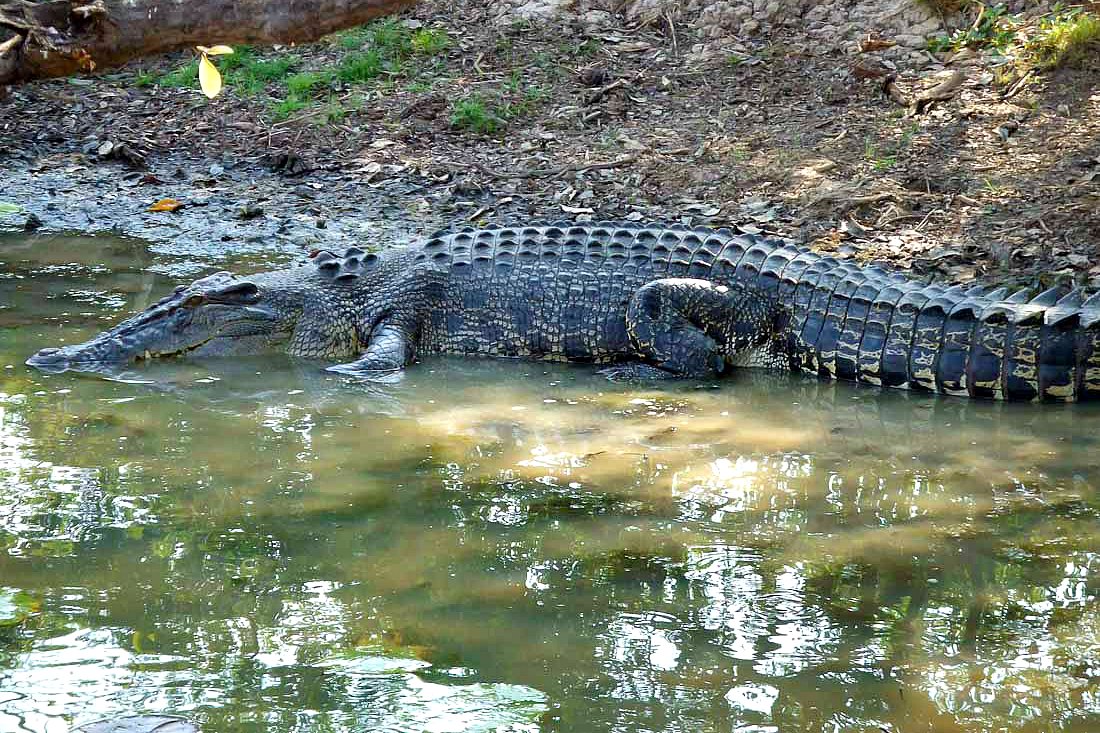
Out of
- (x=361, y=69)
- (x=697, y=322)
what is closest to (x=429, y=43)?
(x=361, y=69)

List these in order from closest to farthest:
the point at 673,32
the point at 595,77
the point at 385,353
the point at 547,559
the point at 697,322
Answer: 1. the point at 547,559
2. the point at 697,322
3. the point at 385,353
4. the point at 595,77
5. the point at 673,32

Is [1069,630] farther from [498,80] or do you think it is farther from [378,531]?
[498,80]

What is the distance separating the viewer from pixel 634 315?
6.66 metres

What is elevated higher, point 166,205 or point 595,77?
point 595,77

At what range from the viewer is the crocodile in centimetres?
595

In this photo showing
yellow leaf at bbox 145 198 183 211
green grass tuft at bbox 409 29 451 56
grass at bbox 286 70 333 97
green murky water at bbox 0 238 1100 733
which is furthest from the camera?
green grass tuft at bbox 409 29 451 56

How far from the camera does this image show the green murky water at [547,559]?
317cm

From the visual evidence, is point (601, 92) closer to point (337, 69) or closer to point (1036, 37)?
point (337, 69)

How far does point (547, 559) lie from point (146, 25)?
236cm

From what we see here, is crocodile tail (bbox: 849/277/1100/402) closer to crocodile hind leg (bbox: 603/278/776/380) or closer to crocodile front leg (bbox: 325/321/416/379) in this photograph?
crocodile hind leg (bbox: 603/278/776/380)

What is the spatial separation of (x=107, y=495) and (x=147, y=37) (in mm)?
1720

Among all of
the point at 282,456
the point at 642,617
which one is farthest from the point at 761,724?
the point at 282,456

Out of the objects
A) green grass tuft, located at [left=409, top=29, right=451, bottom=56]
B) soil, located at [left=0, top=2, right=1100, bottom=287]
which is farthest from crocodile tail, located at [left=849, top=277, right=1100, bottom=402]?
green grass tuft, located at [left=409, top=29, right=451, bottom=56]

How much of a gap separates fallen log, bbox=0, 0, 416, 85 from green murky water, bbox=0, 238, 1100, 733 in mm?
1648
